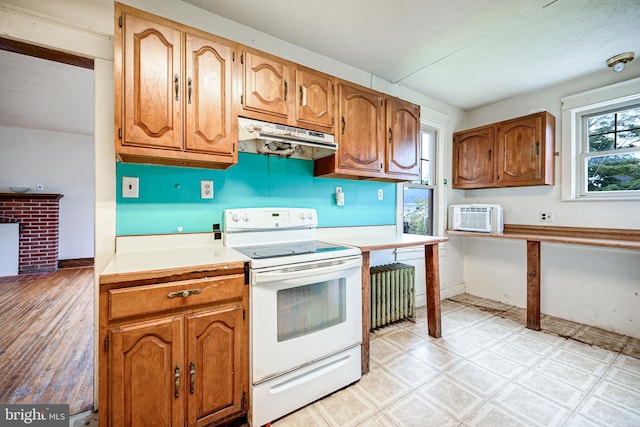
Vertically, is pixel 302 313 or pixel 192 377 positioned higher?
pixel 302 313

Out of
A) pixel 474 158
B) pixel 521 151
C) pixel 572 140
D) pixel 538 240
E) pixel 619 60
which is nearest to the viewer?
pixel 619 60

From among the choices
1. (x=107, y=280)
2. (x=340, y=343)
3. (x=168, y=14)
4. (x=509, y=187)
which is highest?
(x=168, y=14)

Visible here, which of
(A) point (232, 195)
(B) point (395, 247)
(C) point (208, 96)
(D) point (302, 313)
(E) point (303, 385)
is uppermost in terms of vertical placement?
(C) point (208, 96)

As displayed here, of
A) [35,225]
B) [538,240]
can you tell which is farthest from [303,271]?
[35,225]

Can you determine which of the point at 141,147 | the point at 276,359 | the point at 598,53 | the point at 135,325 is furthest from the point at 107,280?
the point at 598,53

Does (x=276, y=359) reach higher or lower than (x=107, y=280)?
lower

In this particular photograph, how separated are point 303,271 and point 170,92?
1245 mm

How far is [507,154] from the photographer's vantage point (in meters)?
3.05

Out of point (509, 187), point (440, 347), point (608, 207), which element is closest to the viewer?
point (440, 347)

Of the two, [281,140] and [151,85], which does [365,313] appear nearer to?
[281,140]

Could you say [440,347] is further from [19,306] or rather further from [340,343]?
[19,306]

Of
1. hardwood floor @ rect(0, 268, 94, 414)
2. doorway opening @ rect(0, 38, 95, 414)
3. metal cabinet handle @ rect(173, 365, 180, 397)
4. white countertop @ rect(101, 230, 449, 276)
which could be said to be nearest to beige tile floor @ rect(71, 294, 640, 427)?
hardwood floor @ rect(0, 268, 94, 414)

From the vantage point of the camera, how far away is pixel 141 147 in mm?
1453

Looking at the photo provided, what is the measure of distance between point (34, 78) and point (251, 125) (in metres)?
3.08
